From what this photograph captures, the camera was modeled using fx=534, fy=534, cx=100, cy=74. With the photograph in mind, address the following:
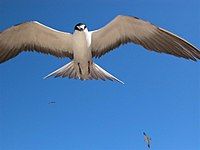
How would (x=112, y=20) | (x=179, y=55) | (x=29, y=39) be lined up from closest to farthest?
(x=179, y=55), (x=112, y=20), (x=29, y=39)

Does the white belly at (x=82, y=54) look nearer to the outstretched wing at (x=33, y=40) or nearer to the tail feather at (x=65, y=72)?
the tail feather at (x=65, y=72)

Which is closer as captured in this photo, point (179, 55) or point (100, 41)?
point (179, 55)

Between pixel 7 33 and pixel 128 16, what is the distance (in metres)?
2.19

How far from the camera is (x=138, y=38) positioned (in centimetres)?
912

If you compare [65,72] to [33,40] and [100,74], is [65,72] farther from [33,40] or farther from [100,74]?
[33,40]

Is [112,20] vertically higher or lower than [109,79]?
higher

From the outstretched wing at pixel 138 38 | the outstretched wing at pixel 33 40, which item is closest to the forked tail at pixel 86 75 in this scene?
the outstretched wing at pixel 138 38

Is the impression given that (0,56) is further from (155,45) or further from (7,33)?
(155,45)

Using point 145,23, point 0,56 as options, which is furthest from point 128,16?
point 0,56

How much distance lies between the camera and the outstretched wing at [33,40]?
371 inches

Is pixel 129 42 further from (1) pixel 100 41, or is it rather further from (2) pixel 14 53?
(2) pixel 14 53

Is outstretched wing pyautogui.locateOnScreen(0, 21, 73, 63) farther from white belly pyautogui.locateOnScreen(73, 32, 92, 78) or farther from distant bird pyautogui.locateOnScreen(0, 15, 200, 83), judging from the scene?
white belly pyautogui.locateOnScreen(73, 32, 92, 78)

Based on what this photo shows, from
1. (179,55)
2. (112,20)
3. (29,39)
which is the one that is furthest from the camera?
(29,39)

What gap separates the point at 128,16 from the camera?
8.84 m
